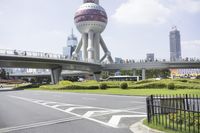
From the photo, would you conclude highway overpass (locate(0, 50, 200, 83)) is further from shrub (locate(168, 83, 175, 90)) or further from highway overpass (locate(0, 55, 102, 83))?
shrub (locate(168, 83, 175, 90))

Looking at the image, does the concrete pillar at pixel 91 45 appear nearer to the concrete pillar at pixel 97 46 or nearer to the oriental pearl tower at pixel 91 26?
the oriental pearl tower at pixel 91 26

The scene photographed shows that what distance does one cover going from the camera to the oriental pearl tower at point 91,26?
13438 centimetres

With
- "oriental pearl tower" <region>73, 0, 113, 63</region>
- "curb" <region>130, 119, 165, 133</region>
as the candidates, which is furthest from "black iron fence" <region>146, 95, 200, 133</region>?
"oriental pearl tower" <region>73, 0, 113, 63</region>

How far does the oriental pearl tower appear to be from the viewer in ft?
441

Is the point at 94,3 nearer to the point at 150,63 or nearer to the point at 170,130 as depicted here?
the point at 150,63

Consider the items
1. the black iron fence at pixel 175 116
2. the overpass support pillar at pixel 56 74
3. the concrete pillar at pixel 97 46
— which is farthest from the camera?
the concrete pillar at pixel 97 46

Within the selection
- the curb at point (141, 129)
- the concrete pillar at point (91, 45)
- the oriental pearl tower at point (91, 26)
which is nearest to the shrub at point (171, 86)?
the curb at point (141, 129)

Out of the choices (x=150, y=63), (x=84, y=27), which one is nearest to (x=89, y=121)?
(x=150, y=63)

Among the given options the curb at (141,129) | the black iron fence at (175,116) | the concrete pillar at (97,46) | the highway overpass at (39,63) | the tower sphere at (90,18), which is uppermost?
the tower sphere at (90,18)

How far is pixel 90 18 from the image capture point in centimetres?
13450

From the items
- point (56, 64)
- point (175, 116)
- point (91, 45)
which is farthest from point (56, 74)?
point (175, 116)

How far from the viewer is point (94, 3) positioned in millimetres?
139250

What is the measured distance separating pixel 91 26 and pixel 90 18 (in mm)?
3369

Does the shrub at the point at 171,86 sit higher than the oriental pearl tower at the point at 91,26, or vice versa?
the oriental pearl tower at the point at 91,26
